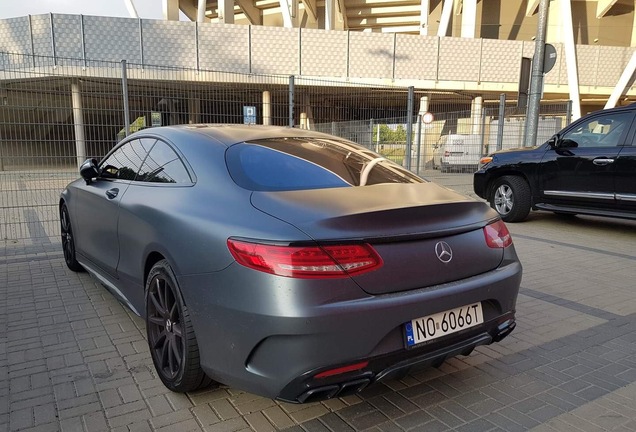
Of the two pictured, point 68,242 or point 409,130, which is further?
point 409,130

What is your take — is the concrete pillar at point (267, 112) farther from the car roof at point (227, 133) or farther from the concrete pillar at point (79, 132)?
the car roof at point (227, 133)

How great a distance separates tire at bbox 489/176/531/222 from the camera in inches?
321

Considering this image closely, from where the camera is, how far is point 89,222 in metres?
4.20

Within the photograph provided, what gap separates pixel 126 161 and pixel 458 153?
12123 mm

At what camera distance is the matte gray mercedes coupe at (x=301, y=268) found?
2113mm

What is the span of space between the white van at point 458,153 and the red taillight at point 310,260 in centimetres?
1219

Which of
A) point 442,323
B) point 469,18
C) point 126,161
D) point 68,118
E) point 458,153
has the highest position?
point 469,18

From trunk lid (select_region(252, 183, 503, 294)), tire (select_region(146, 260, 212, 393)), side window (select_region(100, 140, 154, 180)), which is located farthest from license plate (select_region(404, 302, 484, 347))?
side window (select_region(100, 140, 154, 180))

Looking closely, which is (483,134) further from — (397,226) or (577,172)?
(397,226)

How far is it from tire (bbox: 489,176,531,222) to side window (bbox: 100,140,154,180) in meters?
6.52

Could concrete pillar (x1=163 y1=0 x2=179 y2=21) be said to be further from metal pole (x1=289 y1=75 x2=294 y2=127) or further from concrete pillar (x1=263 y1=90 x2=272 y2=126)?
metal pole (x1=289 y1=75 x2=294 y2=127)

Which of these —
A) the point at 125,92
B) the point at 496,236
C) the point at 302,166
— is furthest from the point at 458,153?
the point at 302,166

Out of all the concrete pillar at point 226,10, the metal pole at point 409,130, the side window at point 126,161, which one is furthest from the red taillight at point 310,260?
the concrete pillar at point 226,10

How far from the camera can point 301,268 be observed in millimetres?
2098
